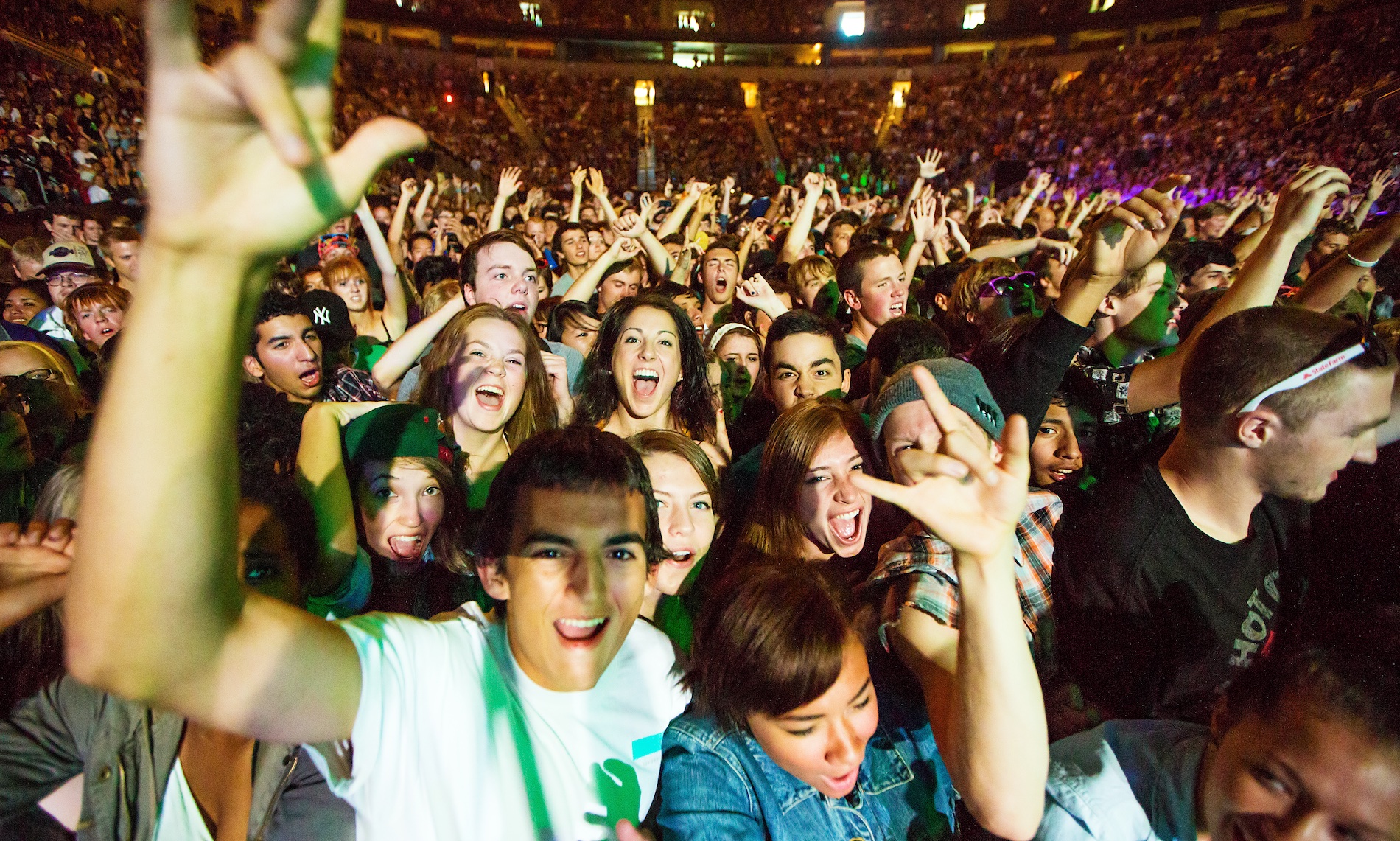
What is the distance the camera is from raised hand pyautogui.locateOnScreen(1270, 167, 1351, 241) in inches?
97.3

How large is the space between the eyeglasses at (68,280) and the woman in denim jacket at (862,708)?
19.2ft

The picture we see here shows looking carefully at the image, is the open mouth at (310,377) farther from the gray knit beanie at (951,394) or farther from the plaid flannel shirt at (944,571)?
the plaid flannel shirt at (944,571)

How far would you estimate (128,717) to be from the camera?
1.47 m

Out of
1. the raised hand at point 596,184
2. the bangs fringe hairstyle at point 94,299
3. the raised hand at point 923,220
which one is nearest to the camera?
the bangs fringe hairstyle at point 94,299

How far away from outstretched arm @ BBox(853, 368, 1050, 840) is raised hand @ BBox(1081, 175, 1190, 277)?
130cm

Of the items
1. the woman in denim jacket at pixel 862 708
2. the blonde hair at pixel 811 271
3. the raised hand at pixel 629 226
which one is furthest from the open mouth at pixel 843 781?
the raised hand at pixel 629 226

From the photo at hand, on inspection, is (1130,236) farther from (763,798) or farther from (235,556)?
(235,556)

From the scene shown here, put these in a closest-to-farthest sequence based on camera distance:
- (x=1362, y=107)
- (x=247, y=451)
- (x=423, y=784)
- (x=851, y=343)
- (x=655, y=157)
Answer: (x=423, y=784), (x=247, y=451), (x=851, y=343), (x=1362, y=107), (x=655, y=157)

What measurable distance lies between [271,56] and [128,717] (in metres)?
1.44

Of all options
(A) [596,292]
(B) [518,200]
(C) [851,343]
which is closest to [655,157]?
(B) [518,200]

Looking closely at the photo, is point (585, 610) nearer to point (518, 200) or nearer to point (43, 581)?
point (43, 581)

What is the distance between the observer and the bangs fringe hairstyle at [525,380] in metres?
2.86

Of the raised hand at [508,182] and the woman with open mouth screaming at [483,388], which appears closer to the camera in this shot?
the woman with open mouth screaming at [483,388]

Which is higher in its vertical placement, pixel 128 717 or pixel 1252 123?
pixel 1252 123
